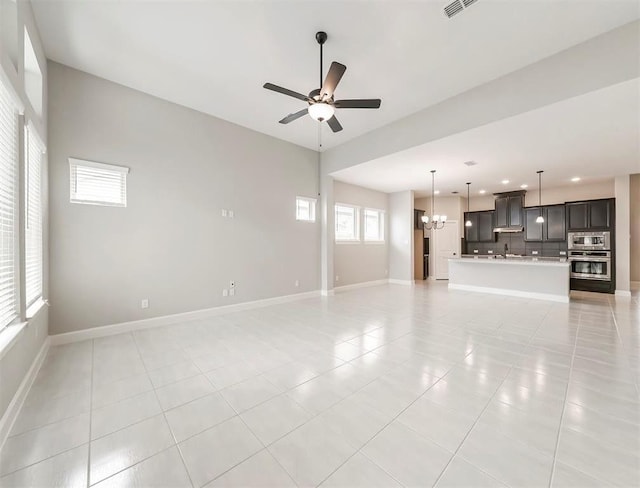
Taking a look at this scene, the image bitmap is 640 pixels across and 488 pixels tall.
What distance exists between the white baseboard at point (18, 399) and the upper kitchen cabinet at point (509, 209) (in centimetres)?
1039

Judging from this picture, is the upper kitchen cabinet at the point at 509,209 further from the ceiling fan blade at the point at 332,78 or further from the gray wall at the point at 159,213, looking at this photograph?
the ceiling fan blade at the point at 332,78

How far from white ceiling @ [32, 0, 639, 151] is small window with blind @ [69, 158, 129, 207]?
129 centimetres

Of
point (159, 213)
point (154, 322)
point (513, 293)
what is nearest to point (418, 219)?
point (513, 293)

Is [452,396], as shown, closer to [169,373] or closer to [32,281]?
[169,373]

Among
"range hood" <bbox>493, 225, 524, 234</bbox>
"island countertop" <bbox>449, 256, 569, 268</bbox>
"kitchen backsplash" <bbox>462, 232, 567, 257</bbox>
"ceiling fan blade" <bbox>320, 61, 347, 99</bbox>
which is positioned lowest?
"island countertop" <bbox>449, 256, 569, 268</bbox>

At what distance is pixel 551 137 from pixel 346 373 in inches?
194

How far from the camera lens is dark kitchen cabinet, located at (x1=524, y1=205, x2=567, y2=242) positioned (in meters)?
7.66

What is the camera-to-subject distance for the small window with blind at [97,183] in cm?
355

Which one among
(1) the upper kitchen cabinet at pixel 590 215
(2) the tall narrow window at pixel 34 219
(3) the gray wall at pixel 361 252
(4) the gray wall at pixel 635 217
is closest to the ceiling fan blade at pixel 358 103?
(2) the tall narrow window at pixel 34 219

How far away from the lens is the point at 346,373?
2.62 m

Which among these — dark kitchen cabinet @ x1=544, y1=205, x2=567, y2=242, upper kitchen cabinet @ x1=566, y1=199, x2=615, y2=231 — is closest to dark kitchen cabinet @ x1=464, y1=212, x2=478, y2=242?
dark kitchen cabinet @ x1=544, y1=205, x2=567, y2=242

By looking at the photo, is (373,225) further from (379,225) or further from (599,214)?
(599,214)

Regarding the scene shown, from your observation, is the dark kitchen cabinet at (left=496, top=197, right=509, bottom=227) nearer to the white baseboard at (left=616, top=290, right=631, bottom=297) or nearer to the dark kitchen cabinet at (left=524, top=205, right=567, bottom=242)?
the dark kitchen cabinet at (left=524, top=205, right=567, bottom=242)

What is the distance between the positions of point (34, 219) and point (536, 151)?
761 cm
